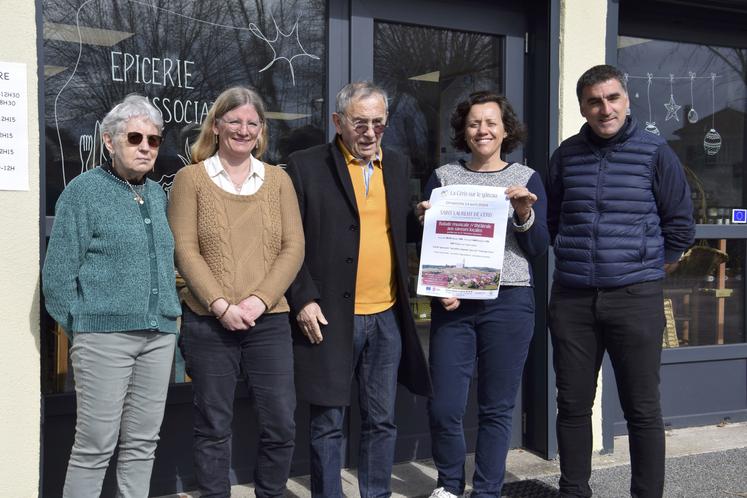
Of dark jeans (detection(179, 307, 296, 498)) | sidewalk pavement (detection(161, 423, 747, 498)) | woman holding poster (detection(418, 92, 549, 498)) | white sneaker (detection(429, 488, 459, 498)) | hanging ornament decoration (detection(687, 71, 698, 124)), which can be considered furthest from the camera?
hanging ornament decoration (detection(687, 71, 698, 124))

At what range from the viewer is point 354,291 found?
11.3 ft

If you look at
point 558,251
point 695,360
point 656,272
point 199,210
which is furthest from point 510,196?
point 695,360

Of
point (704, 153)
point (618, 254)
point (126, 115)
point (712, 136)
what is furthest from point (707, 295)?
point (126, 115)

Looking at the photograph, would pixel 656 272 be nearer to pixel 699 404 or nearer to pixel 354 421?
pixel 354 421

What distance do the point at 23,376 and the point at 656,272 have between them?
8.95 feet

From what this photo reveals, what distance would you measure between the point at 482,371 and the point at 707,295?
271 centimetres

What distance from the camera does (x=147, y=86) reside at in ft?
13.1

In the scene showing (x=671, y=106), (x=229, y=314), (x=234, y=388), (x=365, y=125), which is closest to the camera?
(x=229, y=314)

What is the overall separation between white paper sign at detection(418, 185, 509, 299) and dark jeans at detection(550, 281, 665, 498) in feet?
1.42

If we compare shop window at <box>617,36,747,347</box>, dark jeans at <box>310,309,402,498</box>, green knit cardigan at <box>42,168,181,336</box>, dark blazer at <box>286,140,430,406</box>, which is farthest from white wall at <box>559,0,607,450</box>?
green knit cardigan at <box>42,168,181,336</box>

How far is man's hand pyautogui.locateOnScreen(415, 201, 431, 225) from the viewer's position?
12.0 ft

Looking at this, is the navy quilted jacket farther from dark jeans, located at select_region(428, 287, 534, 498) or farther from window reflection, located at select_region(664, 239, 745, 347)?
window reflection, located at select_region(664, 239, 745, 347)

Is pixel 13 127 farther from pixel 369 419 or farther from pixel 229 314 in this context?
pixel 369 419

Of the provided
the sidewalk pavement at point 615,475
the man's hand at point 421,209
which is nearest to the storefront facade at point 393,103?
the sidewalk pavement at point 615,475
